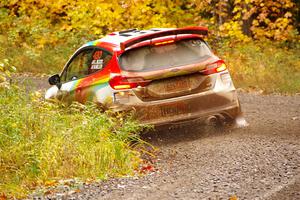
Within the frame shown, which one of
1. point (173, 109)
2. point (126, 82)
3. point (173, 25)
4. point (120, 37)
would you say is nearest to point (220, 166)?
point (173, 109)

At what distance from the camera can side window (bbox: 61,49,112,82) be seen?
1028 centimetres

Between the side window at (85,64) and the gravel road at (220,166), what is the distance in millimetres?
1261

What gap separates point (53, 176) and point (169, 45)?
2994mm

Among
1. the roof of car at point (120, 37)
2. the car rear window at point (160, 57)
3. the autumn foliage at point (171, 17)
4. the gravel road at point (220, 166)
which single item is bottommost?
the autumn foliage at point (171, 17)

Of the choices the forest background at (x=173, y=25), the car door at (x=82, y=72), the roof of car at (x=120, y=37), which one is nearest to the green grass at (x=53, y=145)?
the car door at (x=82, y=72)

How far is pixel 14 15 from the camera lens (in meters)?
25.5

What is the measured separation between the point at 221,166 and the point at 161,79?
192cm

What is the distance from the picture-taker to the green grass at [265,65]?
16.2 m

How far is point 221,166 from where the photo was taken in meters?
8.23

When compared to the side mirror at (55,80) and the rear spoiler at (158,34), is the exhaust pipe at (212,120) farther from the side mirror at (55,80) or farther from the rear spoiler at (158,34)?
the side mirror at (55,80)

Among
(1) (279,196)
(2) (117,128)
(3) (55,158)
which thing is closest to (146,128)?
(2) (117,128)

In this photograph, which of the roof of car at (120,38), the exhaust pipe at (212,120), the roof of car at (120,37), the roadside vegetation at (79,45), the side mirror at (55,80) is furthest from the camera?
the side mirror at (55,80)

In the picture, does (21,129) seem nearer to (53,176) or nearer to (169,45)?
(53,176)

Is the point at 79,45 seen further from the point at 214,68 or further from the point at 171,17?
the point at 214,68
